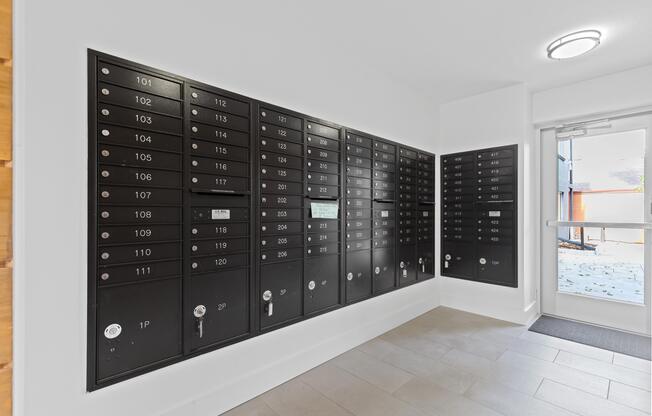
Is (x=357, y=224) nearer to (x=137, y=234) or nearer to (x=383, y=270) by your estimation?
(x=383, y=270)

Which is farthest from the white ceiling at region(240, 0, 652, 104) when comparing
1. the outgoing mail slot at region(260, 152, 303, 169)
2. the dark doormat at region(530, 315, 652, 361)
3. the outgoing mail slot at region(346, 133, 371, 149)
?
the dark doormat at region(530, 315, 652, 361)

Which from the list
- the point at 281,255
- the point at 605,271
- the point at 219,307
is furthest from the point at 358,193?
the point at 605,271

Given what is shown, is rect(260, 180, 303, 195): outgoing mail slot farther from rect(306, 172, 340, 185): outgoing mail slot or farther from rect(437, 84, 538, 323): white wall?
rect(437, 84, 538, 323): white wall

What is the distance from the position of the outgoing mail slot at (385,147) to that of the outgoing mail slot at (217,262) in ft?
4.71

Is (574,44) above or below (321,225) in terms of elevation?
above

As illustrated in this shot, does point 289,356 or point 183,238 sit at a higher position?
point 183,238

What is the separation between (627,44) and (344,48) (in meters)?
2.00

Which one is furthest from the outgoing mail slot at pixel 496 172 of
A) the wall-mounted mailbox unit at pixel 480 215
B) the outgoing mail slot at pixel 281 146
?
the outgoing mail slot at pixel 281 146

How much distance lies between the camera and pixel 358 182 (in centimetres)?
223

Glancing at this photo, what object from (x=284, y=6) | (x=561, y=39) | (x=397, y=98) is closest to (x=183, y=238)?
(x=284, y=6)

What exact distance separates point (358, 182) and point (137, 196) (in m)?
1.47

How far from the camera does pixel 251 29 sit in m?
1.60

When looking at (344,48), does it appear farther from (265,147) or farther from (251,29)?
(265,147)

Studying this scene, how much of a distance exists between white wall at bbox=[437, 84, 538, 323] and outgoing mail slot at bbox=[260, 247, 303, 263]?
2103 millimetres
